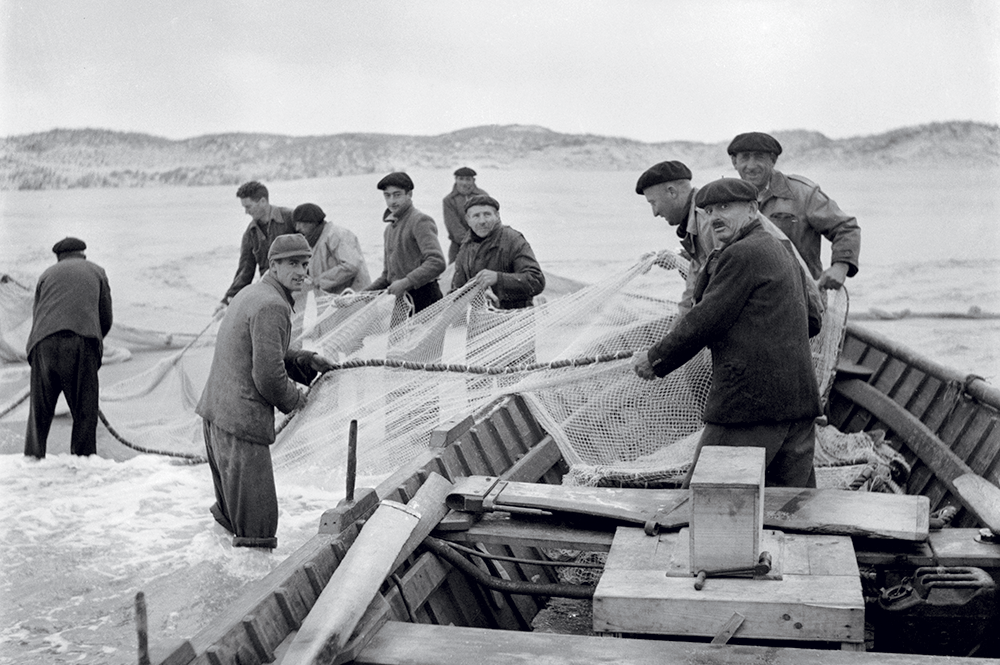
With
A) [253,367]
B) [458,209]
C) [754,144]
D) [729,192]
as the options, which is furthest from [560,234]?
[729,192]

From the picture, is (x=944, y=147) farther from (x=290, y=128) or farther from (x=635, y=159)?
(x=290, y=128)

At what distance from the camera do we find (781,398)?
3.79 m

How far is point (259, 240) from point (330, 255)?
0.83 m

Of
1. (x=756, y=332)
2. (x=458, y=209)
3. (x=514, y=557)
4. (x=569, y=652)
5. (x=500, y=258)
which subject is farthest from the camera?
(x=458, y=209)

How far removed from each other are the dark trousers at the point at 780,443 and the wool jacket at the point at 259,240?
459cm

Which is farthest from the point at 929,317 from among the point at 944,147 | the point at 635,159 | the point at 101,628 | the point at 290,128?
the point at 101,628

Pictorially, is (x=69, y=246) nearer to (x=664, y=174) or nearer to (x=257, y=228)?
(x=257, y=228)

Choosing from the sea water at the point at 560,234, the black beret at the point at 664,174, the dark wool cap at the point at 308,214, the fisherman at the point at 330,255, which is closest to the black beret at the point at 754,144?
the black beret at the point at 664,174

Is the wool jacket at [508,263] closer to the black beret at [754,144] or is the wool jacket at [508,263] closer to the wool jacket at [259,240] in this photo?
the black beret at [754,144]

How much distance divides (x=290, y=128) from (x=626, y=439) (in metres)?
14.7

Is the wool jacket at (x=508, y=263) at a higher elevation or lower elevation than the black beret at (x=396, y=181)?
lower

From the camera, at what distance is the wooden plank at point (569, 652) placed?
249 centimetres

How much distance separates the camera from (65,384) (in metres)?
7.35

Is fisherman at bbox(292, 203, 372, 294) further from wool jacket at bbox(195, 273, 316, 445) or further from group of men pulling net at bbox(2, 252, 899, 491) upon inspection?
wool jacket at bbox(195, 273, 316, 445)
